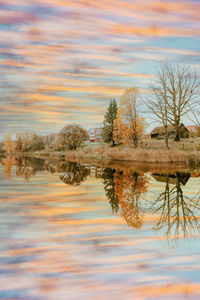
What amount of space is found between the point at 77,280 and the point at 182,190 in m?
6.67

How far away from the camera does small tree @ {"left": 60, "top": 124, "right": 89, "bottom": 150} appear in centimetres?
5488

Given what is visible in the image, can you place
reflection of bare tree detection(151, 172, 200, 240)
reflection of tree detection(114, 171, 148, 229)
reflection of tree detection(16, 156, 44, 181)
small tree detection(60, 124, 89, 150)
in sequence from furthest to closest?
1. small tree detection(60, 124, 89, 150)
2. reflection of tree detection(16, 156, 44, 181)
3. reflection of tree detection(114, 171, 148, 229)
4. reflection of bare tree detection(151, 172, 200, 240)

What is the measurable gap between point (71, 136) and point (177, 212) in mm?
49817

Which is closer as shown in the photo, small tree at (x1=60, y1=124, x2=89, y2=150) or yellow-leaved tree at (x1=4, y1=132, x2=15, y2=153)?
small tree at (x1=60, y1=124, x2=89, y2=150)

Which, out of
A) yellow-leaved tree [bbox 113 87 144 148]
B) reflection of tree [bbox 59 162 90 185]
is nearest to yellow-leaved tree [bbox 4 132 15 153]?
yellow-leaved tree [bbox 113 87 144 148]

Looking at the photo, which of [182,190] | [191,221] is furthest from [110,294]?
[182,190]

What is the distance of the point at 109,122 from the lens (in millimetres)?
50750

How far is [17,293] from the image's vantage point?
283cm

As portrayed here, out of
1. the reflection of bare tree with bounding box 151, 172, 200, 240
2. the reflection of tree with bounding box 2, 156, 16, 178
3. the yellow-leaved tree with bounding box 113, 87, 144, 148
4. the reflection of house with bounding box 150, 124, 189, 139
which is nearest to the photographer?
the reflection of bare tree with bounding box 151, 172, 200, 240

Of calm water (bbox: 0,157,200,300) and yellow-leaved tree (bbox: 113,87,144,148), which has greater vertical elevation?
yellow-leaved tree (bbox: 113,87,144,148)

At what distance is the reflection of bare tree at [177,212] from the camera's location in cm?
487

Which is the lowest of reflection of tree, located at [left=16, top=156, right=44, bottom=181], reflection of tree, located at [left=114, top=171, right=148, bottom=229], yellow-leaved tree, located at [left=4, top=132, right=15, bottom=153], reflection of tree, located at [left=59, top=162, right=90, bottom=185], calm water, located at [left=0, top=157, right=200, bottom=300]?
calm water, located at [left=0, top=157, right=200, bottom=300]

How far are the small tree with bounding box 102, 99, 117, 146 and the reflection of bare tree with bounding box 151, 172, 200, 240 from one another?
137ft

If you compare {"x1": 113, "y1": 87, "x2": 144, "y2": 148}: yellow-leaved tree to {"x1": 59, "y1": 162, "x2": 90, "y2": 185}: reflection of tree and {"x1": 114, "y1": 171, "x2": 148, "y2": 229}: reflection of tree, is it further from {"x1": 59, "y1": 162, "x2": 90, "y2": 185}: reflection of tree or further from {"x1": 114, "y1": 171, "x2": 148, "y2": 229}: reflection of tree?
{"x1": 114, "y1": 171, "x2": 148, "y2": 229}: reflection of tree
